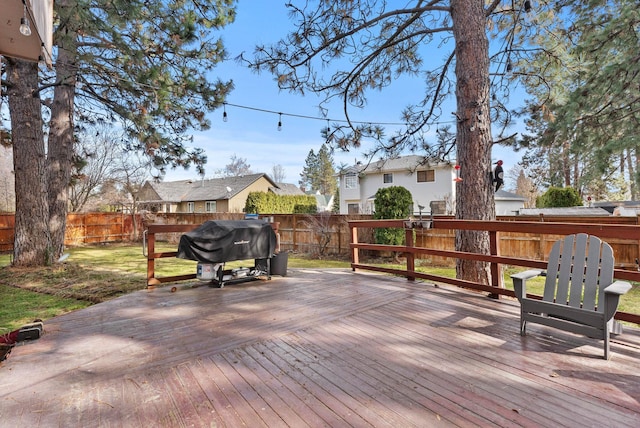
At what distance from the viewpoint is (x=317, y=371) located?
2150mm

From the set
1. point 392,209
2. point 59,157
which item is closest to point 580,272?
point 392,209

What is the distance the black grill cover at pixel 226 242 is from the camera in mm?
4410

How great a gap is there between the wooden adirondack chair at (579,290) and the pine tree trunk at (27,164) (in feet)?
31.5

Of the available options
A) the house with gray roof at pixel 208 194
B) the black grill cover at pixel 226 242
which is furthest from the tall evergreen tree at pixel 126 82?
the house with gray roof at pixel 208 194

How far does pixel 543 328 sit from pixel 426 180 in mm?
19415

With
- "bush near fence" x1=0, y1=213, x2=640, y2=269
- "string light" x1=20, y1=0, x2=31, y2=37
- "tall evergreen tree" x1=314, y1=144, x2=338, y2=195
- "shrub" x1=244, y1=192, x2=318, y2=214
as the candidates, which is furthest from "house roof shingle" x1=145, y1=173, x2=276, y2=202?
"string light" x1=20, y1=0, x2=31, y2=37

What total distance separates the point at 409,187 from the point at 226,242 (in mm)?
18987

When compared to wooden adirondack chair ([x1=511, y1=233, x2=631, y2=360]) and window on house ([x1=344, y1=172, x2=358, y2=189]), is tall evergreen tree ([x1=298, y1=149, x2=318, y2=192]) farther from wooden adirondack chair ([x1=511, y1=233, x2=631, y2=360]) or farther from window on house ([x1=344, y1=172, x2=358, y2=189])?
wooden adirondack chair ([x1=511, y1=233, x2=631, y2=360])

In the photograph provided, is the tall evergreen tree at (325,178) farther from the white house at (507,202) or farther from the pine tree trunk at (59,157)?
the pine tree trunk at (59,157)

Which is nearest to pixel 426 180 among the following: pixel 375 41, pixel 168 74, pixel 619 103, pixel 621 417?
pixel 619 103

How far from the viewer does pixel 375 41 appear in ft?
20.4

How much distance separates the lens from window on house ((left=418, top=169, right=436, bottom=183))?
20.9 m

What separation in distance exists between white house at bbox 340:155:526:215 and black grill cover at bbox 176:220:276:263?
14.0 meters

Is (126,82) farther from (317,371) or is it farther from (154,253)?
(317,371)
